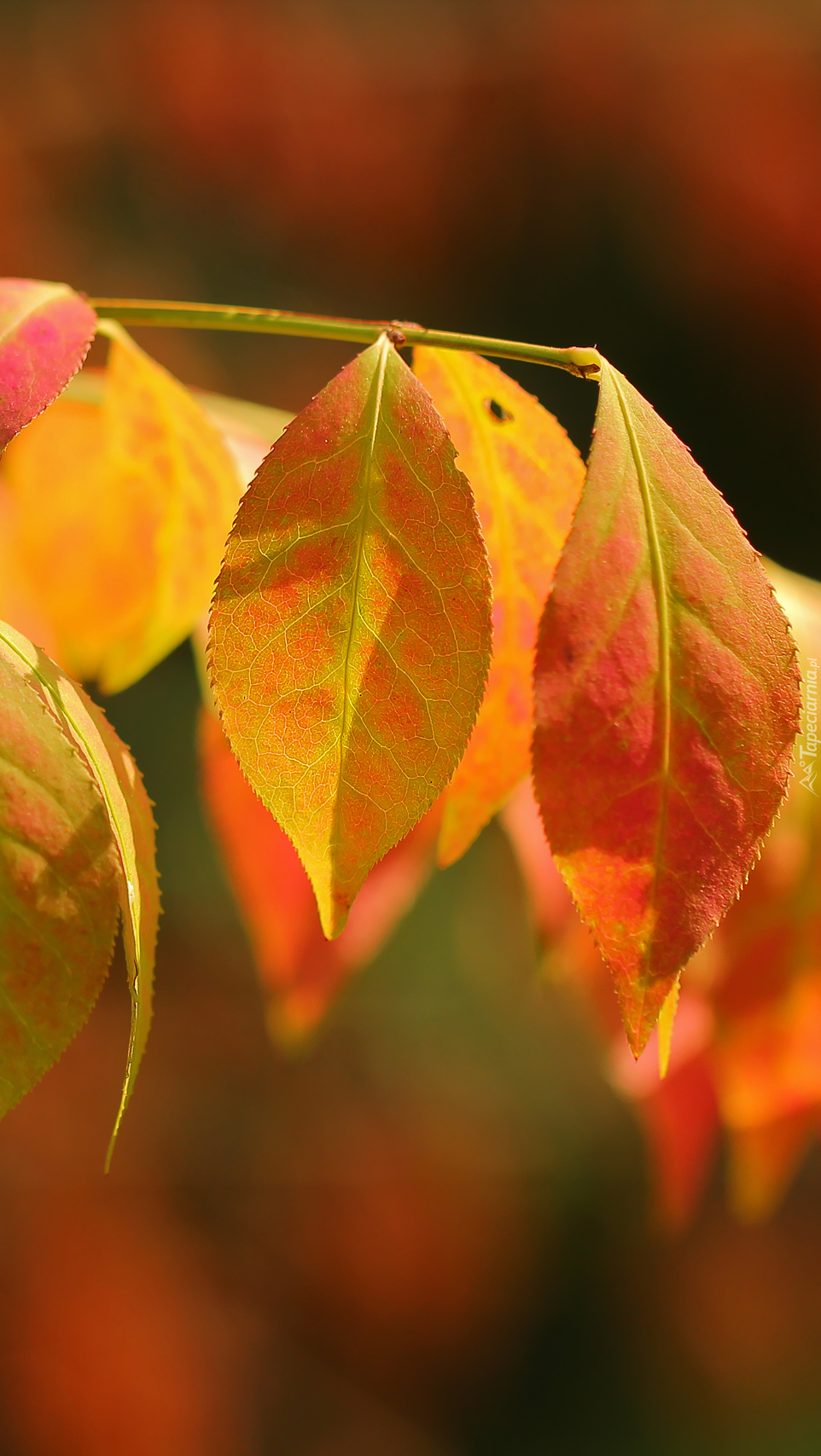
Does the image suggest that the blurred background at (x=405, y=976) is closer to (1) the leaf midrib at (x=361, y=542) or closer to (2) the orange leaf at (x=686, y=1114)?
(2) the orange leaf at (x=686, y=1114)

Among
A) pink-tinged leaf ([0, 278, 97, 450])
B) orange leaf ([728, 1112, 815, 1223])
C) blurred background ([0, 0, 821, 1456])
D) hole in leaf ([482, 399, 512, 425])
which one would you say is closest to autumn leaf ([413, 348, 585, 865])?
hole in leaf ([482, 399, 512, 425])

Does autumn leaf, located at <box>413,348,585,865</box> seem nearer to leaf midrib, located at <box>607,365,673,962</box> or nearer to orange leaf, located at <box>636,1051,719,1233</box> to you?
leaf midrib, located at <box>607,365,673,962</box>

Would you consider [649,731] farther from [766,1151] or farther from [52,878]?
[766,1151]

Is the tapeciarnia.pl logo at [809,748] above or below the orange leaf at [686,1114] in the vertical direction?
above

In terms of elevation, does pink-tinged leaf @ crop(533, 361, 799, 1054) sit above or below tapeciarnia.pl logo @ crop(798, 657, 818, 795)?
above

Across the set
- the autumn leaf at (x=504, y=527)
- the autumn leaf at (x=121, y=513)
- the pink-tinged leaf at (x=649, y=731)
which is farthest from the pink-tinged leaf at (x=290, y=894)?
the pink-tinged leaf at (x=649, y=731)

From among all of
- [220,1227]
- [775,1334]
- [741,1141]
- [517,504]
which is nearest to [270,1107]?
[220,1227]

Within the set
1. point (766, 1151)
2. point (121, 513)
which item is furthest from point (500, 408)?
point (766, 1151)
